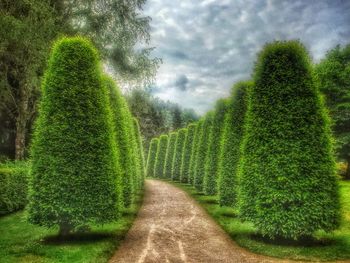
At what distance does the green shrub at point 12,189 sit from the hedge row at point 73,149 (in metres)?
4.68

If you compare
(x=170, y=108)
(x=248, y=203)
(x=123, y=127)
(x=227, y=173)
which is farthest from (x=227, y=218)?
(x=170, y=108)

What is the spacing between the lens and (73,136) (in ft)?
35.9

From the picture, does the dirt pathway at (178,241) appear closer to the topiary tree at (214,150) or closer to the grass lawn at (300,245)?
the grass lawn at (300,245)

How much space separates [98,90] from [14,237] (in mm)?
5686

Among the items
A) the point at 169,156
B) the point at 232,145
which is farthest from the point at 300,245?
the point at 169,156

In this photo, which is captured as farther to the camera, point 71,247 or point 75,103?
point 75,103

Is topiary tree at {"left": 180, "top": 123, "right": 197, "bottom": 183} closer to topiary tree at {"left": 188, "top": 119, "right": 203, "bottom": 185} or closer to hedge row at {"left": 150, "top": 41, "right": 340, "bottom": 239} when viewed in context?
topiary tree at {"left": 188, "top": 119, "right": 203, "bottom": 185}

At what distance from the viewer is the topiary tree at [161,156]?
1909 inches

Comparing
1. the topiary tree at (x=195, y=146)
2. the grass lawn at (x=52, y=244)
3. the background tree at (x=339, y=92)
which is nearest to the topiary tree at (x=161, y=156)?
the topiary tree at (x=195, y=146)

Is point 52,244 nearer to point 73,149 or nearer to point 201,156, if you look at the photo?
point 73,149

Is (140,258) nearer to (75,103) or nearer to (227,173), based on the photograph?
(75,103)

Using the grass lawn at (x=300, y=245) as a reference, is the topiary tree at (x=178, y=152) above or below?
above

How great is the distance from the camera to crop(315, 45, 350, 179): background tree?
3412cm

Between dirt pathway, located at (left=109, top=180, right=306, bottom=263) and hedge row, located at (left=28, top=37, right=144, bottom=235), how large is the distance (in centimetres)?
158
